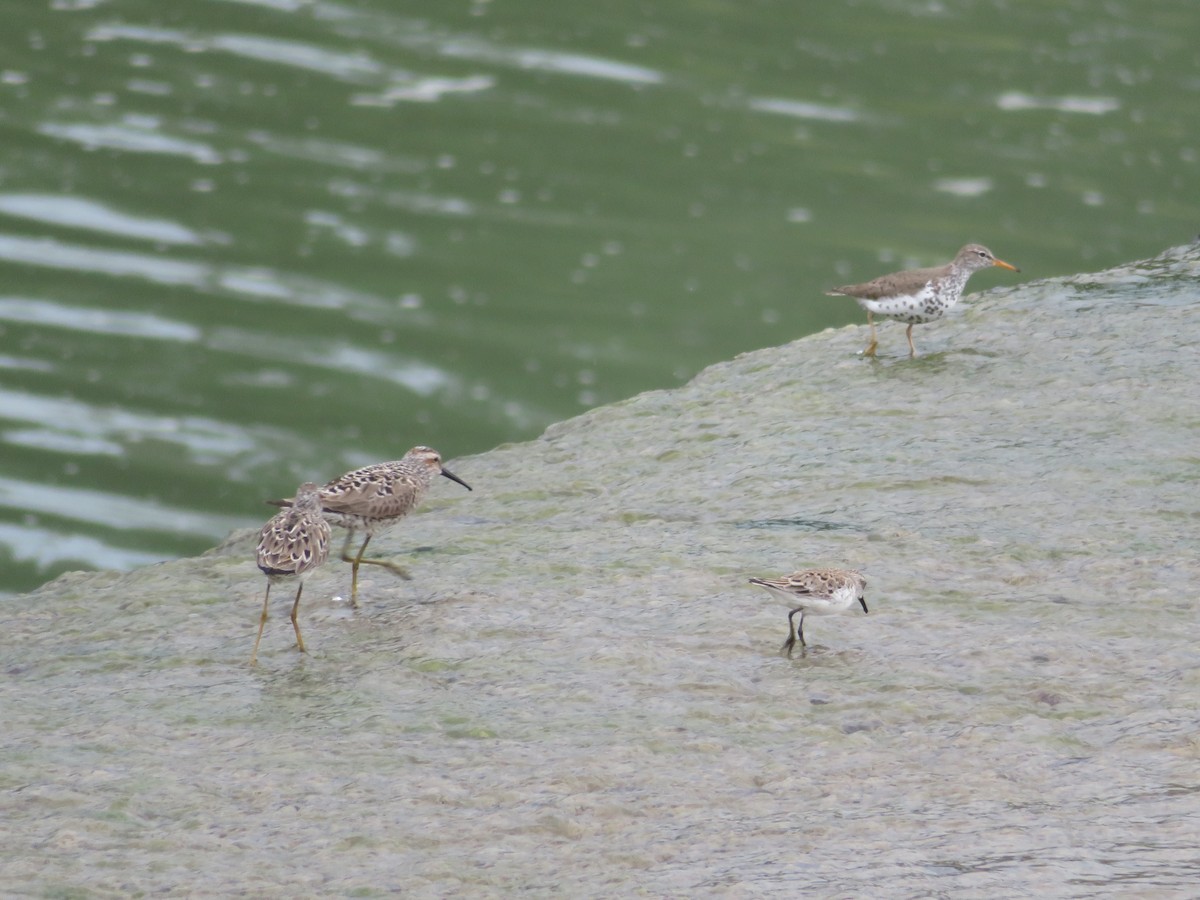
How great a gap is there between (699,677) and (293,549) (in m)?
1.64

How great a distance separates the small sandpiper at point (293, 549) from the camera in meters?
6.48

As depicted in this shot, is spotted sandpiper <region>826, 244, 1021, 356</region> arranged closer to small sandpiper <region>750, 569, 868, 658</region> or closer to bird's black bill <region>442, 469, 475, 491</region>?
bird's black bill <region>442, 469, 475, 491</region>

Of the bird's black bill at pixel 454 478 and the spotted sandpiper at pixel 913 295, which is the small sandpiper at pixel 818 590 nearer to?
the bird's black bill at pixel 454 478

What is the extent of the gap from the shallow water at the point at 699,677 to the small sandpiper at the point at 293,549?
0.84 feet

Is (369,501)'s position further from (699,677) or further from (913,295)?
(913,295)

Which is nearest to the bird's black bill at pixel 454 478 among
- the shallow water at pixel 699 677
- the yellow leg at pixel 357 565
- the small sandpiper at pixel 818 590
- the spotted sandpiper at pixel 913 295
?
the shallow water at pixel 699 677

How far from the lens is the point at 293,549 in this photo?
652cm

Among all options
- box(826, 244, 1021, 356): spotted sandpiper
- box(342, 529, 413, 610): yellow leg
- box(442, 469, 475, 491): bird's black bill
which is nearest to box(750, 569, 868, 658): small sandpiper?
box(342, 529, 413, 610): yellow leg

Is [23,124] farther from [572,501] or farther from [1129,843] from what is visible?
[1129,843]

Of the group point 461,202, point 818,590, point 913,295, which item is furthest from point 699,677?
point 461,202

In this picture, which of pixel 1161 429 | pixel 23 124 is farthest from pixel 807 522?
pixel 23 124

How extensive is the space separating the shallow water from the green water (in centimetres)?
626

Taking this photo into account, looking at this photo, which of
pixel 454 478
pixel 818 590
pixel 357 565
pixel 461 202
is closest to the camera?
pixel 818 590

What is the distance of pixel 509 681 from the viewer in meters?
6.16
